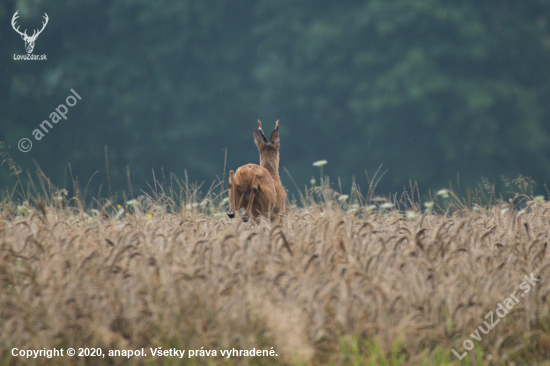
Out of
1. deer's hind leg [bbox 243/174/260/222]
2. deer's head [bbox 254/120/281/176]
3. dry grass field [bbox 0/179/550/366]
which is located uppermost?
deer's head [bbox 254/120/281/176]

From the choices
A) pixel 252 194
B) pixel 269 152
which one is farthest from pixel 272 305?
pixel 269 152

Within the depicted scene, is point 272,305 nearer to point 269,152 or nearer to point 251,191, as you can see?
point 251,191

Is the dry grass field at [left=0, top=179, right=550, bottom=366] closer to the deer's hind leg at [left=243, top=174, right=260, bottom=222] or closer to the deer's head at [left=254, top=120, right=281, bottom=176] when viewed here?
the deer's hind leg at [left=243, top=174, right=260, bottom=222]

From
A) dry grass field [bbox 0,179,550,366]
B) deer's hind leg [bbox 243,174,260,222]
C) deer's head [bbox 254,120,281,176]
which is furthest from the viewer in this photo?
deer's head [bbox 254,120,281,176]

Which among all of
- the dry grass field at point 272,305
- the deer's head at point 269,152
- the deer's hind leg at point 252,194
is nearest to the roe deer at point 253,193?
the deer's hind leg at point 252,194

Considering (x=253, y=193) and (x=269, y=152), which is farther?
(x=269, y=152)

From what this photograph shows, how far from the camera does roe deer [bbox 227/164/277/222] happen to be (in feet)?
15.0

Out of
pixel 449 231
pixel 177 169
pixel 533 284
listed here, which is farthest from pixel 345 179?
pixel 533 284

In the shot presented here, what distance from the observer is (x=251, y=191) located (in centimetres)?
455

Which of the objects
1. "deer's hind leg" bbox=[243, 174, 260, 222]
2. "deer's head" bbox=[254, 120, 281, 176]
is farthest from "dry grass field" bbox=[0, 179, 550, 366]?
"deer's head" bbox=[254, 120, 281, 176]

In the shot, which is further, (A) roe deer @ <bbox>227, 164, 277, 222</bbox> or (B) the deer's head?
(B) the deer's head

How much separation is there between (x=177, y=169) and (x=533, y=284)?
17.1 meters

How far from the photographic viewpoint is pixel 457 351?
2.54 m

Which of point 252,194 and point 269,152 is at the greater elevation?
point 269,152
